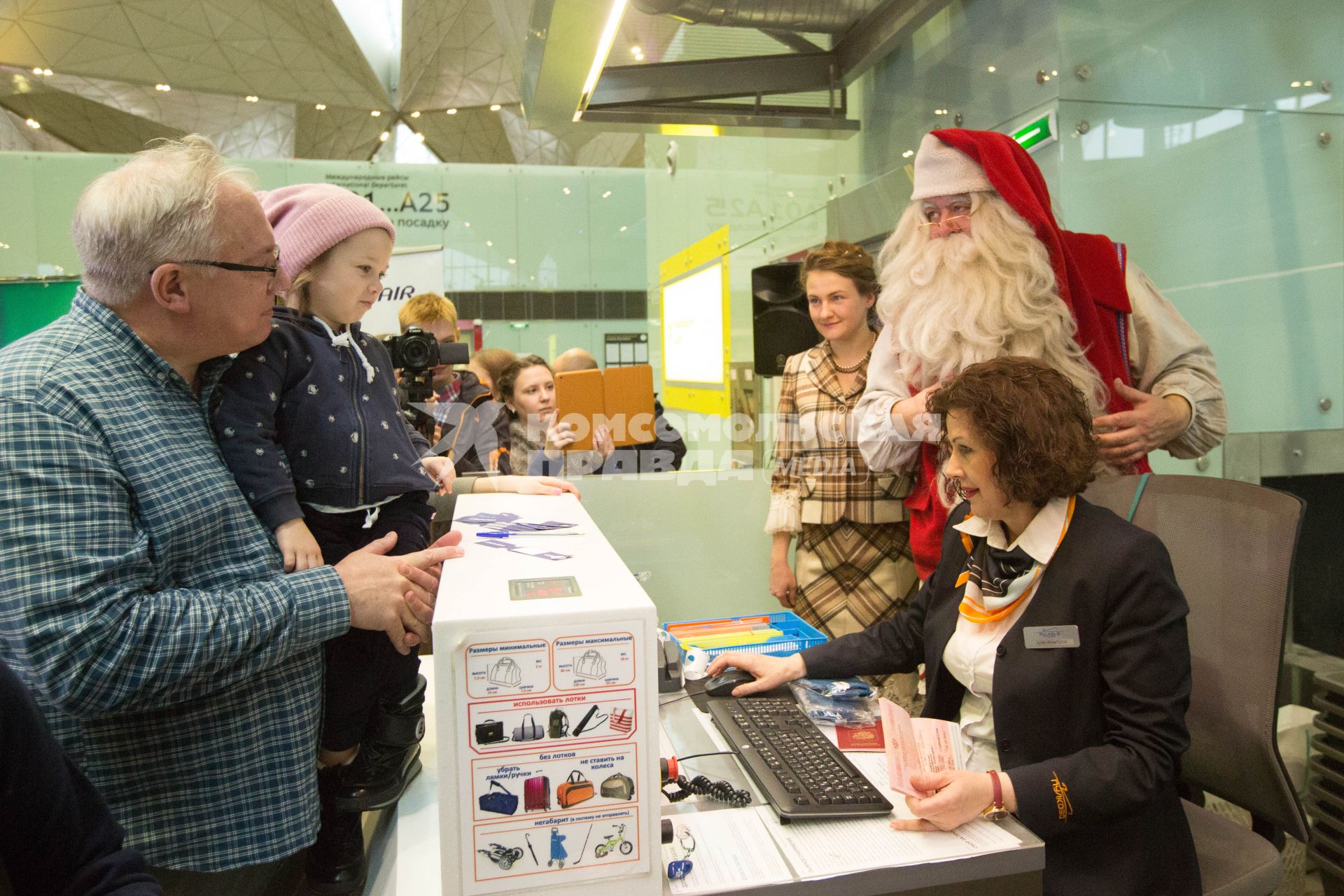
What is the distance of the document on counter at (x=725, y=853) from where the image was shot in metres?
0.93

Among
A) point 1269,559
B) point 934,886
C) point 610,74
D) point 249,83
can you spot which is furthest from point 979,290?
point 249,83

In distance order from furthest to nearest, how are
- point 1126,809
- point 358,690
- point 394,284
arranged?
point 394,284 < point 358,690 < point 1126,809

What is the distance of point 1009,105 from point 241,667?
282cm

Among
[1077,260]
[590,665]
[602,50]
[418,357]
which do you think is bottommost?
[590,665]

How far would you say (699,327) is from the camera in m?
4.81

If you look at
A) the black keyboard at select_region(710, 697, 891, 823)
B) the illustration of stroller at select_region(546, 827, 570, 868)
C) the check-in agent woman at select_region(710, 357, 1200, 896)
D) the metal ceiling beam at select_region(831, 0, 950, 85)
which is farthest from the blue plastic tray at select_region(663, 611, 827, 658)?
the metal ceiling beam at select_region(831, 0, 950, 85)

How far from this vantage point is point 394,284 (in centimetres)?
517

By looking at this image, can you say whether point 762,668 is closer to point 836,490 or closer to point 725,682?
point 725,682

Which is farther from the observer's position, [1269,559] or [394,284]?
[394,284]

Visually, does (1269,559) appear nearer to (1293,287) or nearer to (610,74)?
(1293,287)

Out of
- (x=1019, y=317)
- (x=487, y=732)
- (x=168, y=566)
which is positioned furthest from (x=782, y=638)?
(x=168, y=566)

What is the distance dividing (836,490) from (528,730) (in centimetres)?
183

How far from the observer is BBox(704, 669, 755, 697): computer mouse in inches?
59.6

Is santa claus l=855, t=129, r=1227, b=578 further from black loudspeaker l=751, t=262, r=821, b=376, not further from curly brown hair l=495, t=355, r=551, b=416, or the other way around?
curly brown hair l=495, t=355, r=551, b=416
